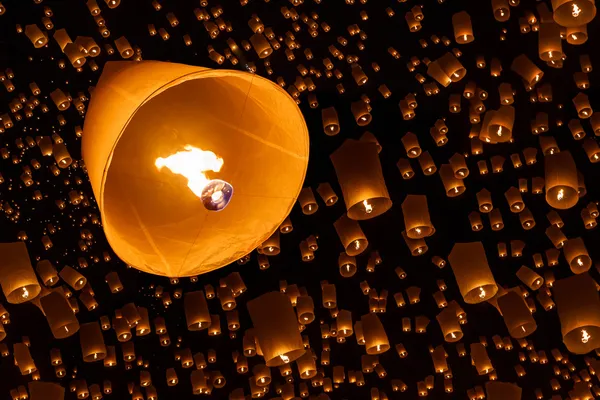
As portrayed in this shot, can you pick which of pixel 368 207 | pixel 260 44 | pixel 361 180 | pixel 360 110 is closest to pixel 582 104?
pixel 360 110

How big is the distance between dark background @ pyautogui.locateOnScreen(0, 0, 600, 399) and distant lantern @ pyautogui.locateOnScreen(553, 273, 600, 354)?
175 cm

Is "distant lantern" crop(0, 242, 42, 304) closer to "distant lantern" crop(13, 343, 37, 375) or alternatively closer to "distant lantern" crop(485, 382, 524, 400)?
"distant lantern" crop(13, 343, 37, 375)

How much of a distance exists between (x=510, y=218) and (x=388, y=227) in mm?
805

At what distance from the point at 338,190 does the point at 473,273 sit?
179cm

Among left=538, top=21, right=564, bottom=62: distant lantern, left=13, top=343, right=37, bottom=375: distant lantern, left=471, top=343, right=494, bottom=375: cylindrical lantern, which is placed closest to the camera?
left=538, top=21, right=564, bottom=62: distant lantern

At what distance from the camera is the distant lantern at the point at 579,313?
8.29 feet

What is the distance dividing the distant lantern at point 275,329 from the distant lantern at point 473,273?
863mm

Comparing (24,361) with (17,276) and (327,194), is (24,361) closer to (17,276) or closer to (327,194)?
(17,276)

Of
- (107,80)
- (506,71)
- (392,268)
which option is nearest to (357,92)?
(506,71)

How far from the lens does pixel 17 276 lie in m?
2.44

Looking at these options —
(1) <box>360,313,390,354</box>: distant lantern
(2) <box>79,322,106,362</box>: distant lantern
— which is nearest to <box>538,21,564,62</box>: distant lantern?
(1) <box>360,313,390,354</box>: distant lantern

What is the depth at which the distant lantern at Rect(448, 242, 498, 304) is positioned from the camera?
2797 mm

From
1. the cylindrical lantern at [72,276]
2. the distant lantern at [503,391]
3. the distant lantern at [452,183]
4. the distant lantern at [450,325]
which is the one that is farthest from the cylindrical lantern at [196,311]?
the distant lantern at [503,391]

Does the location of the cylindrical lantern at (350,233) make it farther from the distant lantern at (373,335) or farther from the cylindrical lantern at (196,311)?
the cylindrical lantern at (196,311)
